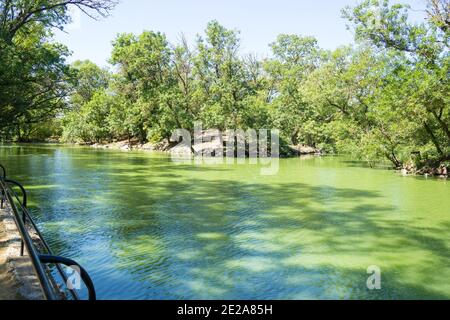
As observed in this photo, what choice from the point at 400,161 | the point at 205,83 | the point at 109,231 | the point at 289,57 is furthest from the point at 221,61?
the point at 109,231

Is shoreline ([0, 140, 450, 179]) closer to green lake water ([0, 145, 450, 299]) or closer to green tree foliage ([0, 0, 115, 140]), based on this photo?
green lake water ([0, 145, 450, 299])

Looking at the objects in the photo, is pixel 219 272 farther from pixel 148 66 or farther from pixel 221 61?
pixel 148 66

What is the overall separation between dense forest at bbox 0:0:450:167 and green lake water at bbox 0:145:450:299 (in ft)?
19.5

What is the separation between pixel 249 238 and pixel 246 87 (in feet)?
118

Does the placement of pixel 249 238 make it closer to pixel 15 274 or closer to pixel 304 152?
pixel 15 274

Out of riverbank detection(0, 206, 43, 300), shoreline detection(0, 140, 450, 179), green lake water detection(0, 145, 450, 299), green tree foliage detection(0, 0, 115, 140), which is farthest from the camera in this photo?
shoreline detection(0, 140, 450, 179)

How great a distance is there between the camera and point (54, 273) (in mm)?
6590

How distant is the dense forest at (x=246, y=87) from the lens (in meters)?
18.9

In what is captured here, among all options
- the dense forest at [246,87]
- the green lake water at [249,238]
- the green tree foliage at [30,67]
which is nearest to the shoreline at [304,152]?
the dense forest at [246,87]

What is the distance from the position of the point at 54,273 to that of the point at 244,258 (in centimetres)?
350

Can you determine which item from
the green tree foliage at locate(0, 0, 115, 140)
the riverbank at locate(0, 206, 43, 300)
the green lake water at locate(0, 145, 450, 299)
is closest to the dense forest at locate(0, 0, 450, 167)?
the green tree foliage at locate(0, 0, 115, 140)

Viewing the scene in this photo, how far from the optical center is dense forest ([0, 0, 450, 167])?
744 inches

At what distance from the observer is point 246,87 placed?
43.3m

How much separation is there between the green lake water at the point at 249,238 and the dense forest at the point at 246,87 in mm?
5953
